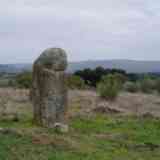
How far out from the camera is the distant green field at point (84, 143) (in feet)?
39.3

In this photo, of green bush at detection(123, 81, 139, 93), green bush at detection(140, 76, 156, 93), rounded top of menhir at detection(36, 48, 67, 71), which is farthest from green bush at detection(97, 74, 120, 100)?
green bush at detection(123, 81, 139, 93)

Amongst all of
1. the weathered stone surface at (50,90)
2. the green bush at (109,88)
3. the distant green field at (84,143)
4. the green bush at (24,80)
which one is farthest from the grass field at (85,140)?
the green bush at (24,80)

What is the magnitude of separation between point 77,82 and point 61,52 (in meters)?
26.7

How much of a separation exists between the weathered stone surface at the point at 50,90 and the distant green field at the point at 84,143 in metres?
0.56

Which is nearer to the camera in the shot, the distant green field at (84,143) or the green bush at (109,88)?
the distant green field at (84,143)

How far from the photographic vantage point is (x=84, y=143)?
45.2 feet

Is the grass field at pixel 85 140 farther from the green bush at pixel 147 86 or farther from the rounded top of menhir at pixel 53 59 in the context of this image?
the green bush at pixel 147 86

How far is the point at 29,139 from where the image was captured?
13.5 metres

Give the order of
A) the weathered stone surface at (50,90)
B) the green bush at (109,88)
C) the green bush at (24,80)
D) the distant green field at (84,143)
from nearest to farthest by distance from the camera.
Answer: the distant green field at (84,143) → the weathered stone surface at (50,90) → the green bush at (109,88) → the green bush at (24,80)

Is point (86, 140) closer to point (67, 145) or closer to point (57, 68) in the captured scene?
point (67, 145)

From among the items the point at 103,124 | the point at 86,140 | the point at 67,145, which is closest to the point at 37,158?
the point at 67,145

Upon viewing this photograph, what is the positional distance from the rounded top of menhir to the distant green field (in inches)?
78.8

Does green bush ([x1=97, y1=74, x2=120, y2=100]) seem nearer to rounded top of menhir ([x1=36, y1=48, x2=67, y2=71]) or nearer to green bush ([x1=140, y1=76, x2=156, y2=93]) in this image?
rounded top of menhir ([x1=36, y1=48, x2=67, y2=71])

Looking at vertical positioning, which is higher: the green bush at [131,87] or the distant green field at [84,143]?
the distant green field at [84,143]
